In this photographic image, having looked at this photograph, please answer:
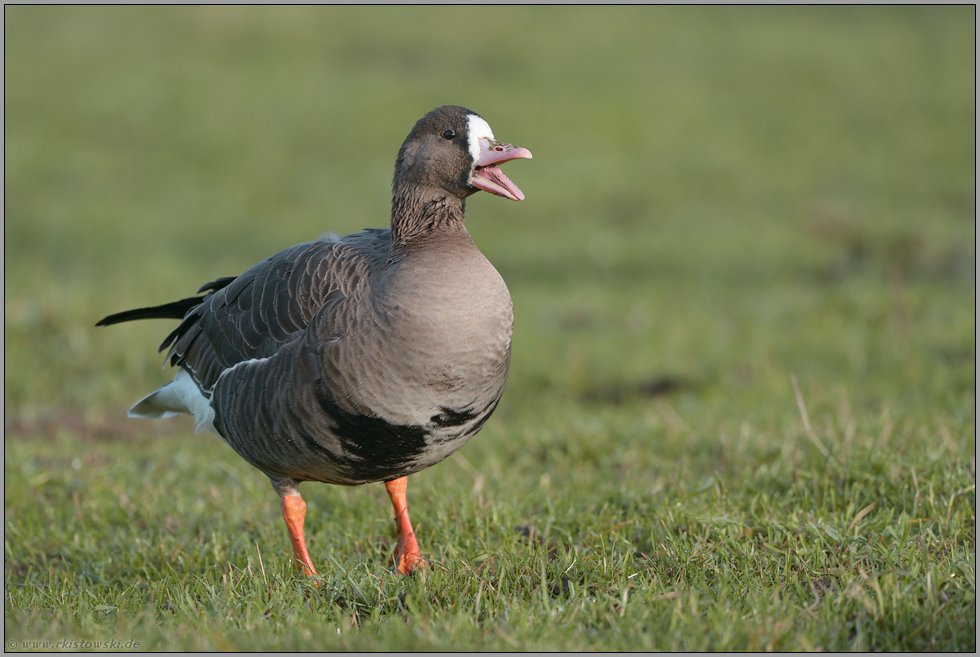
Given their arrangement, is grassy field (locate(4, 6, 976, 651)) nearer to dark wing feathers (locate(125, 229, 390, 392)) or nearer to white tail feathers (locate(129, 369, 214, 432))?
white tail feathers (locate(129, 369, 214, 432))

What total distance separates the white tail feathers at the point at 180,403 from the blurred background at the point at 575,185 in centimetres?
195

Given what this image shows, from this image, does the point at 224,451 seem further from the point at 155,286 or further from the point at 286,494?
the point at 155,286

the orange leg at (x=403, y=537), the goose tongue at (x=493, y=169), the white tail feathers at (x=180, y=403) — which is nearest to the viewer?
the goose tongue at (x=493, y=169)

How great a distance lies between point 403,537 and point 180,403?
Answer: 152 cm

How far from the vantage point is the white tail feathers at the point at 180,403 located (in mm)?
4379

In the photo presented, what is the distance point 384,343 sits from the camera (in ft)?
11.4

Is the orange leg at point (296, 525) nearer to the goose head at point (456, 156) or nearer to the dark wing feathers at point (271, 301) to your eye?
the dark wing feathers at point (271, 301)

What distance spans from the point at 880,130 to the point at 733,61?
3.84 m

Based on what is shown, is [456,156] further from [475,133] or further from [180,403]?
[180,403]

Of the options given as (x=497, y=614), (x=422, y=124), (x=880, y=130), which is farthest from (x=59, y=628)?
(x=880, y=130)

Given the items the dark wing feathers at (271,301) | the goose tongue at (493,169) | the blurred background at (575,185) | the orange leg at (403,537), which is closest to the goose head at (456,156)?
the goose tongue at (493,169)

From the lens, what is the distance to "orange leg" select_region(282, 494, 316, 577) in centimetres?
391

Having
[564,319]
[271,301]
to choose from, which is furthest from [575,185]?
[271,301]

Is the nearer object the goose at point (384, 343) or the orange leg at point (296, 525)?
the goose at point (384, 343)
